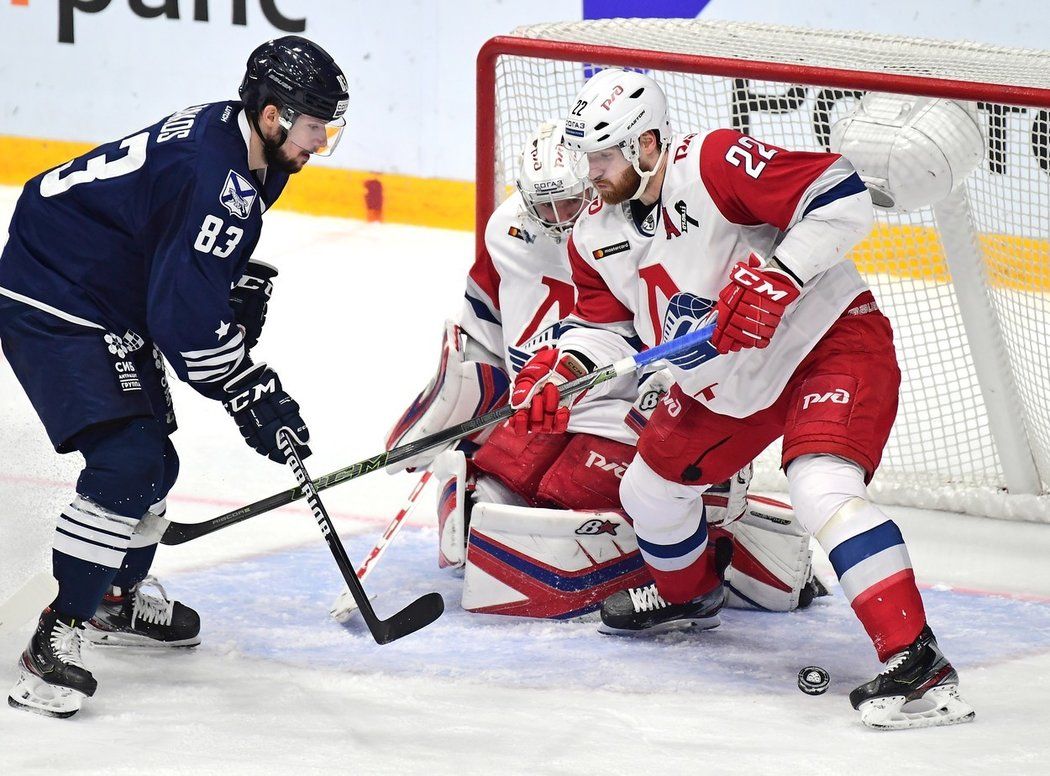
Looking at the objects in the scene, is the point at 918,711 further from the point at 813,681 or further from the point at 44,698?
the point at 44,698

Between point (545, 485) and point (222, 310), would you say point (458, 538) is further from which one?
point (222, 310)

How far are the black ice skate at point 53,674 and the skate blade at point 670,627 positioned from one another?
1.03 m

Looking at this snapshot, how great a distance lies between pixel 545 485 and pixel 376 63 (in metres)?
3.19

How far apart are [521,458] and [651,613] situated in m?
0.46

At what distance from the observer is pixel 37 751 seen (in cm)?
241

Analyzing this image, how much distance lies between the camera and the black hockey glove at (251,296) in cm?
293

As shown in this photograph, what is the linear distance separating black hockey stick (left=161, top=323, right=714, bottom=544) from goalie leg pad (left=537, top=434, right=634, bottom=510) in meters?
0.28

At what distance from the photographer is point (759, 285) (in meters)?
2.59

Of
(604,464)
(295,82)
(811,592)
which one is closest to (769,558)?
(811,592)

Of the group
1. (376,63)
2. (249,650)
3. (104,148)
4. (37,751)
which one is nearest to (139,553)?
(249,650)

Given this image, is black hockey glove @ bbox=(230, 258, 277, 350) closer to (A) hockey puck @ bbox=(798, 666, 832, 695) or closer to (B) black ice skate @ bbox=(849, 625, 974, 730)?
(A) hockey puck @ bbox=(798, 666, 832, 695)

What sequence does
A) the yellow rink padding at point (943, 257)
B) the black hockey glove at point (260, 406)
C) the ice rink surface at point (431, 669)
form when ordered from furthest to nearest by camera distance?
the yellow rink padding at point (943, 257) → the black hockey glove at point (260, 406) → the ice rink surface at point (431, 669)

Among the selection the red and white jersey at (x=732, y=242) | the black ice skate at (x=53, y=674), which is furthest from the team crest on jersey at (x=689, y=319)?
the black ice skate at (x=53, y=674)

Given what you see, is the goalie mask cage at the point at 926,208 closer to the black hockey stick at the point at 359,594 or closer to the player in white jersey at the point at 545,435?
the player in white jersey at the point at 545,435
